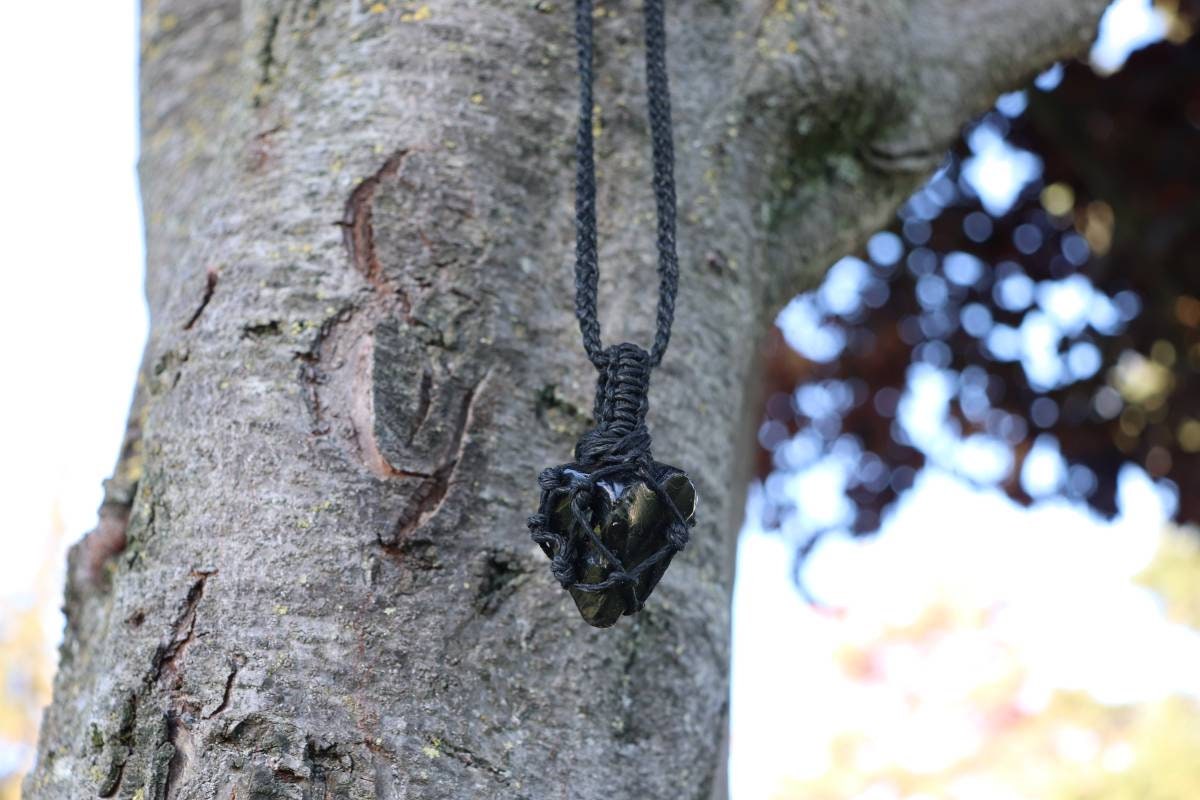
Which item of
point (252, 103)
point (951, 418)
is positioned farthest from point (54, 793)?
point (951, 418)

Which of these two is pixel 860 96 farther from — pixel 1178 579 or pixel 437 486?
pixel 1178 579

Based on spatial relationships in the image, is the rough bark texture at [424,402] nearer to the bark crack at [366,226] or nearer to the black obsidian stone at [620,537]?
the bark crack at [366,226]

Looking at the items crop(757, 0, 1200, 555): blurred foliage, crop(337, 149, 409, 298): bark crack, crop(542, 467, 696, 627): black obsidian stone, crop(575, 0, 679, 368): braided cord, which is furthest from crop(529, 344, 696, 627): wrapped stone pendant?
crop(757, 0, 1200, 555): blurred foliage

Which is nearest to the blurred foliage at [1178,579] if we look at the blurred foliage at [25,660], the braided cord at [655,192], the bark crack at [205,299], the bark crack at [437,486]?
the blurred foliage at [25,660]

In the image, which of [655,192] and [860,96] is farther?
[860,96]

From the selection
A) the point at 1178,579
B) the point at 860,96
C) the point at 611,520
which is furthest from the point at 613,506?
the point at 1178,579

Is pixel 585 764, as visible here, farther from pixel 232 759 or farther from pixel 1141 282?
pixel 1141 282

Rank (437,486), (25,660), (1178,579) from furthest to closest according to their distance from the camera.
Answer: (1178,579), (25,660), (437,486)
